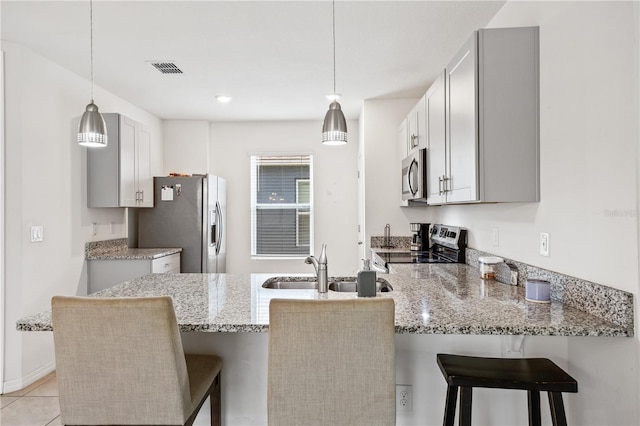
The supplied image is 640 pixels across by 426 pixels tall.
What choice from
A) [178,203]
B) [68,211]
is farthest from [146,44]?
[178,203]

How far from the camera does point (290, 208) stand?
507cm

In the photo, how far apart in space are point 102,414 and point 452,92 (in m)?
2.20

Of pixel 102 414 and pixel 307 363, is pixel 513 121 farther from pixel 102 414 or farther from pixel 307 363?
pixel 102 414

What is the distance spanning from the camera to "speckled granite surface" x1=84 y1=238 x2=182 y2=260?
11.0ft

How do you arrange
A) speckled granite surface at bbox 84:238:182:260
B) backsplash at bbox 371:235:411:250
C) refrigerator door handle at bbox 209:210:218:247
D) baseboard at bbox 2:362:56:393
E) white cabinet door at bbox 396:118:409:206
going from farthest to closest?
refrigerator door handle at bbox 209:210:218:247 → backsplash at bbox 371:235:411:250 → white cabinet door at bbox 396:118:409:206 → speckled granite surface at bbox 84:238:182:260 → baseboard at bbox 2:362:56:393

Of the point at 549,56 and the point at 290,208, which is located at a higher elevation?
the point at 549,56

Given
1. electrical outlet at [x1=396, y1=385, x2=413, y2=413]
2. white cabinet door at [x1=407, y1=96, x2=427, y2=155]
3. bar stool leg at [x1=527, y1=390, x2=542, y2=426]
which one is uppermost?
white cabinet door at [x1=407, y1=96, x2=427, y2=155]

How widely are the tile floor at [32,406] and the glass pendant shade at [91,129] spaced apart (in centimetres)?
172

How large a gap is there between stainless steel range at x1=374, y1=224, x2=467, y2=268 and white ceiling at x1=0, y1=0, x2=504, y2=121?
1.42m

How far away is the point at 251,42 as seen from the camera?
265 cm

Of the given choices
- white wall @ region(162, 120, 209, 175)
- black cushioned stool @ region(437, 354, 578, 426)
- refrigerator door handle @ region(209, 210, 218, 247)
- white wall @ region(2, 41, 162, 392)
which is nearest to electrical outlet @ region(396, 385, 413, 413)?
black cushioned stool @ region(437, 354, 578, 426)

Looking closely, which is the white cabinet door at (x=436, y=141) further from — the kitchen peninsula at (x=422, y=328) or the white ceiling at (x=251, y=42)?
the kitchen peninsula at (x=422, y=328)

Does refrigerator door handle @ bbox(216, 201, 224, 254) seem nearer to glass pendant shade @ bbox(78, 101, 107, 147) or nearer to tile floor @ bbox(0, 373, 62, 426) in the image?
tile floor @ bbox(0, 373, 62, 426)

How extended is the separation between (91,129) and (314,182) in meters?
3.10
